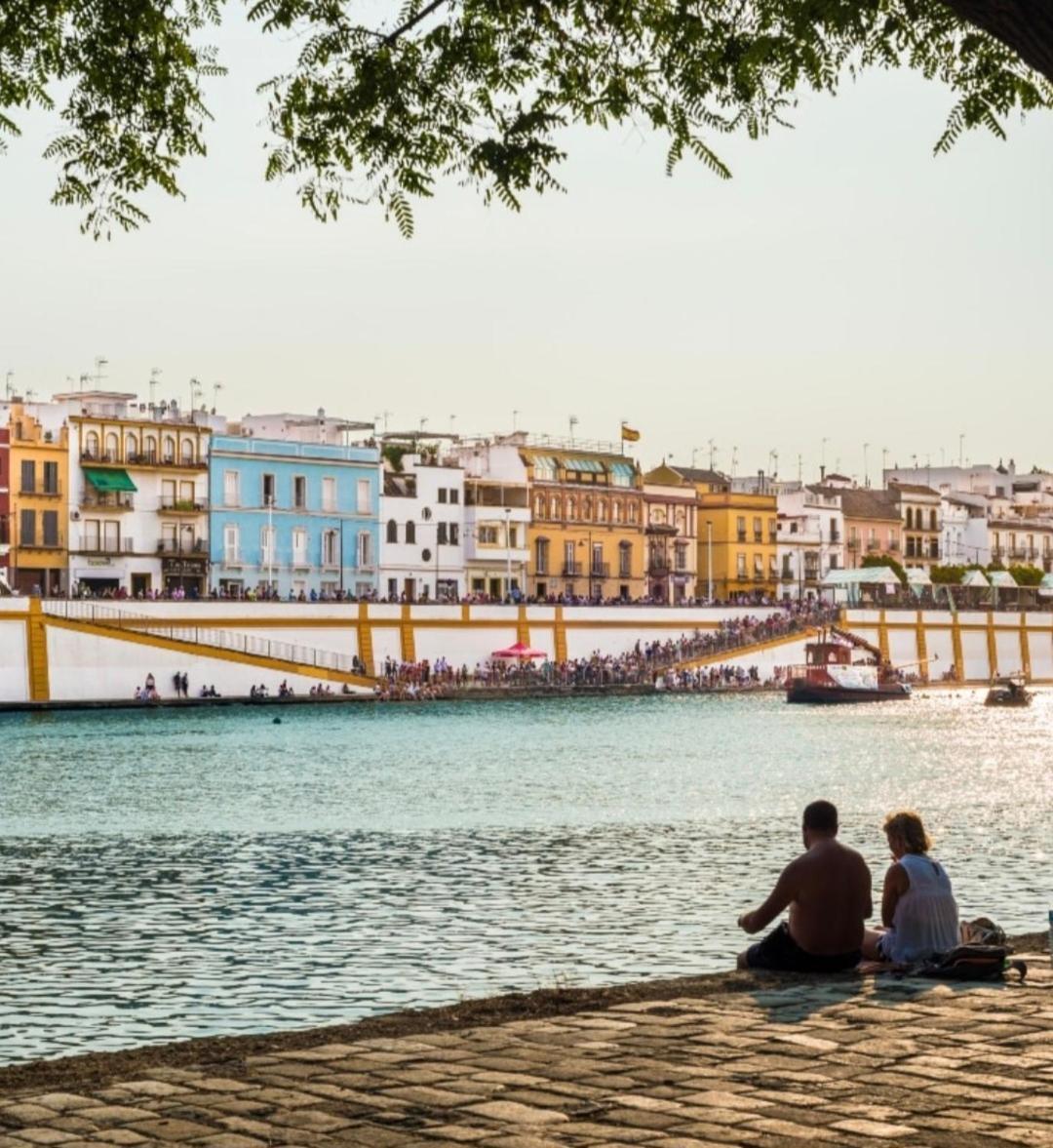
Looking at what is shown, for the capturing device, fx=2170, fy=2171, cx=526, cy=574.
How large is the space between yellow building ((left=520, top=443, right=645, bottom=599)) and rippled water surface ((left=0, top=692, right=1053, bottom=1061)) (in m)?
44.9

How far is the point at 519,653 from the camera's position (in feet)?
317

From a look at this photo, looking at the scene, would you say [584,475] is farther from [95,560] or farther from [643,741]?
[643,741]

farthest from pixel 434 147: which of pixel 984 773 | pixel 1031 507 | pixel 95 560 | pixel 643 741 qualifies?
pixel 1031 507

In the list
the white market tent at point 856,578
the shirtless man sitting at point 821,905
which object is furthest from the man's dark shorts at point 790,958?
the white market tent at point 856,578

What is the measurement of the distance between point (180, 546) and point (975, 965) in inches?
3443

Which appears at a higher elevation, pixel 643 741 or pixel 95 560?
pixel 95 560

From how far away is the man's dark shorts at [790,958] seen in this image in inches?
494

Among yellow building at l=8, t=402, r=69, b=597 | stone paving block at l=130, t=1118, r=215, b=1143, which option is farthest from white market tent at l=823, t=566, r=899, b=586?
stone paving block at l=130, t=1118, r=215, b=1143

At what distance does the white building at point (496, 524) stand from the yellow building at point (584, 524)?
75cm

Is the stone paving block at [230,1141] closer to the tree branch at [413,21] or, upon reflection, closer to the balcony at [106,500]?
the tree branch at [413,21]

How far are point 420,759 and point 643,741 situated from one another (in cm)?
1078

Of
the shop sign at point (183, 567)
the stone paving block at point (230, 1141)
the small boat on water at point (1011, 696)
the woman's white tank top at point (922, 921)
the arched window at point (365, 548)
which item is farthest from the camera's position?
the arched window at point (365, 548)

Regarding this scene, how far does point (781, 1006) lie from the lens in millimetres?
11008

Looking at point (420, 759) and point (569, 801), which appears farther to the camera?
point (420, 759)
